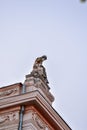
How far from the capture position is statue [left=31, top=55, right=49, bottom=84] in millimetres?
12000

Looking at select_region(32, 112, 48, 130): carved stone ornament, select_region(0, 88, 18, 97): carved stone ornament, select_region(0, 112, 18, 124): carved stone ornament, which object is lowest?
select_region(32, 112, 48, 130): carved stone ornament

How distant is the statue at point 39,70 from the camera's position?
12000mm

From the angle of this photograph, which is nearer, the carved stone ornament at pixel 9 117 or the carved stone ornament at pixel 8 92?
the carved stone ornament at pixel 9 117

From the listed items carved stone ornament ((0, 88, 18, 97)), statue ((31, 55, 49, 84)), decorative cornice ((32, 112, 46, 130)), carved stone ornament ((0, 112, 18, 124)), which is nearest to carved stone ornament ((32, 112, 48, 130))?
decorative cornice ((32, 112, 46, 130))

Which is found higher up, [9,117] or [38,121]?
[9,117]

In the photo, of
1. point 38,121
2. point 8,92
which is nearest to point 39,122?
point 38,121

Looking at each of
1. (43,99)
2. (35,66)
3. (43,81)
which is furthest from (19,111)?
(35,66)

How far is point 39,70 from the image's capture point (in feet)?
40.8

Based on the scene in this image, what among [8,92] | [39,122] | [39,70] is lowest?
[39,122]

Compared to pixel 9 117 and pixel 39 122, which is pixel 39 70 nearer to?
pixel 39 122

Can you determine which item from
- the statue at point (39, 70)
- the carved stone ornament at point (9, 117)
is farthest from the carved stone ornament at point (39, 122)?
the statue at point (39, 70)

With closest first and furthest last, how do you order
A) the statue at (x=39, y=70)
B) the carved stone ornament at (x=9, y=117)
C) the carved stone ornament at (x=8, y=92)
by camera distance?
the carved stone ornament at (x=9, y=117)
the carved stone ornament at (x=8, y=92)
the statue at (x=39, y=70)

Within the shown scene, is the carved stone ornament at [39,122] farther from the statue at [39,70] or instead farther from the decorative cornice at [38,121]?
the statue at [39,70]

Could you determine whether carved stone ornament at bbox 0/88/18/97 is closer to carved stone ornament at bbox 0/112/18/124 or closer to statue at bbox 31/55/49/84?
carved stone ornament at bbox 0/112/18/124
